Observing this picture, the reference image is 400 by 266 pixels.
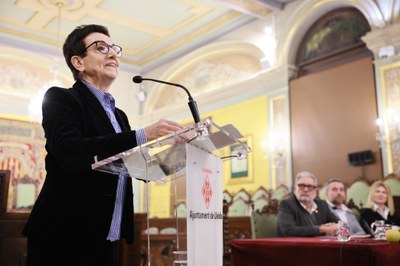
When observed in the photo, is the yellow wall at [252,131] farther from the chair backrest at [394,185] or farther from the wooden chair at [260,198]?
the chair backrest at [394,185]

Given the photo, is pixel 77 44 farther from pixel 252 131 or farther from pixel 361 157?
pixel 252 131

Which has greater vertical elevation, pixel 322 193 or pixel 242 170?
Result: pixel 242 170

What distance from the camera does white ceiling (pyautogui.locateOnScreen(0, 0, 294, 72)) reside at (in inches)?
331

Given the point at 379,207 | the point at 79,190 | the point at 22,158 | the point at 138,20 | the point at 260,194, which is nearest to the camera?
the point at 79,190

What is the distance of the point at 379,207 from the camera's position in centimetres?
451

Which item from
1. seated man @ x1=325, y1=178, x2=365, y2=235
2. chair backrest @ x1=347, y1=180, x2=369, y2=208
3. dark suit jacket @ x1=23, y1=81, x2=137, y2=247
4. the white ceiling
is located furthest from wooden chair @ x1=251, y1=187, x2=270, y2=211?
dark suit jacket @ x1=23, y1=81, x2=137, y2=247

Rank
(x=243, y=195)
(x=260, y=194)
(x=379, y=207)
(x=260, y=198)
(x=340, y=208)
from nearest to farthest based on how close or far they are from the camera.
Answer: (x=340, y=208) < (x=379, y=207) < (x=260, y=198) < (x=260, y=194) < (x=243, y=195)

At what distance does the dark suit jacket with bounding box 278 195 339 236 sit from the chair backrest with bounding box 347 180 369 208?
7.41ft

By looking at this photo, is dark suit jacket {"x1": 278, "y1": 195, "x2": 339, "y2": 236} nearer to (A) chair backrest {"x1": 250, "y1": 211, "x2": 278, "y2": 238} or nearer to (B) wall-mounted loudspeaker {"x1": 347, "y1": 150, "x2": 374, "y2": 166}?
(A) chair backrest {"x1": 250, "y1": 211, "x2": 278, "y2": 238}

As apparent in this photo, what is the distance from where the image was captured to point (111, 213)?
4.65 feet

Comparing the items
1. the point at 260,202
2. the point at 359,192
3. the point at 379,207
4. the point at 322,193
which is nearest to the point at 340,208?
the point at 379,207

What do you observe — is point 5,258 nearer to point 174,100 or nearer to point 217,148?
point 217,148

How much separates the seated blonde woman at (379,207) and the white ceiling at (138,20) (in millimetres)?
4498

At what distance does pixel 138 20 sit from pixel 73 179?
8.24 m
